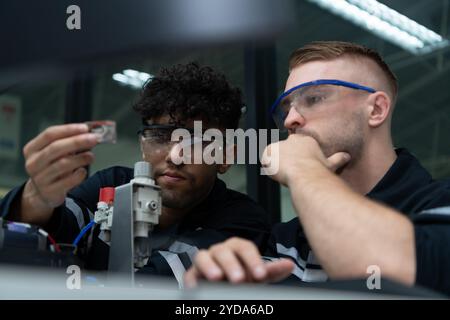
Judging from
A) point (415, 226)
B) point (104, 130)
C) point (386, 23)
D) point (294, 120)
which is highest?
point (386, 23)

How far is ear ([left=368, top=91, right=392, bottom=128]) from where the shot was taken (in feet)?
4.33

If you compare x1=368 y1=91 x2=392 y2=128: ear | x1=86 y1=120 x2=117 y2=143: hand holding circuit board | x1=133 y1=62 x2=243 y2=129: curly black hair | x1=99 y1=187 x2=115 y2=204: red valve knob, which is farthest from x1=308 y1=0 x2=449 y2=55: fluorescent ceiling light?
x1=86 y1=120 x2=117 y2=143: hand holding circuit board

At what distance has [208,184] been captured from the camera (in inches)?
61.3

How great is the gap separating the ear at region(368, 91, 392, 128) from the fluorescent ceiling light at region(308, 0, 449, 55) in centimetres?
134

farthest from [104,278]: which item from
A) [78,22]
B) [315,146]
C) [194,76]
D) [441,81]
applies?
[441,81]

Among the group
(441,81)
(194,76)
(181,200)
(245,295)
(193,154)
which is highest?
(441,81)

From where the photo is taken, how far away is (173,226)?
1406 mm

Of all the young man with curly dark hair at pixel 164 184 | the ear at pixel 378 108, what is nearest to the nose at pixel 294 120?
the ear at pixel 378 108

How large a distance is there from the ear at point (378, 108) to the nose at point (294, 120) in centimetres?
18

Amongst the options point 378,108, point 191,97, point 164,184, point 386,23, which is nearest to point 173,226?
point 164,184

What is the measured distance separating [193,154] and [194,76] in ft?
1.26

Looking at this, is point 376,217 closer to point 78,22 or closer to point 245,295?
point 245,295

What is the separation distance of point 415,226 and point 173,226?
2.30 feet

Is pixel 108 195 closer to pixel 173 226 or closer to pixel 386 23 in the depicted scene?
pixel 173 226
